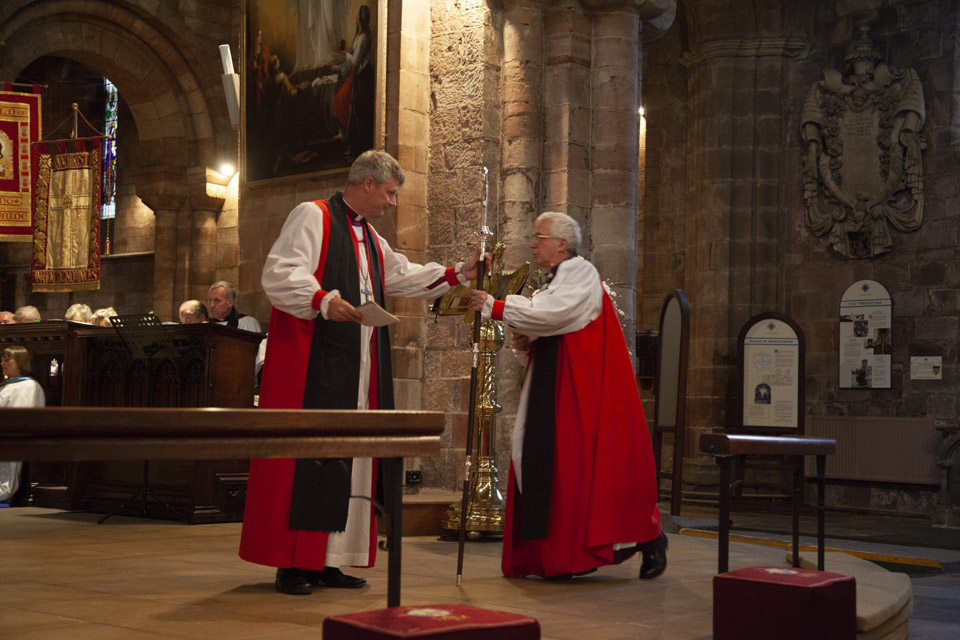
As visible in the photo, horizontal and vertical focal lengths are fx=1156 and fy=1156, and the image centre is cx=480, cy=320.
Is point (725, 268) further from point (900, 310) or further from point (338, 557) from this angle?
point (338, 557)

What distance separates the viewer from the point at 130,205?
68.8 ft

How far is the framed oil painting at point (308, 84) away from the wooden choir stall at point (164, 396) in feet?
5.27

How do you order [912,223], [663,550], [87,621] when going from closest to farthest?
[87,621], [663,550], [912,223]

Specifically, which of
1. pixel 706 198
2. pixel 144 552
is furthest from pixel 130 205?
pixel 144 552

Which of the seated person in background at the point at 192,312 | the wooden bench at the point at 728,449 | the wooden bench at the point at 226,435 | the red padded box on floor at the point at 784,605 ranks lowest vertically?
the red padded box on floor at the point at 784,605

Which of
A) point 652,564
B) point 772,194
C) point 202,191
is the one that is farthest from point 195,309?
point 202,191

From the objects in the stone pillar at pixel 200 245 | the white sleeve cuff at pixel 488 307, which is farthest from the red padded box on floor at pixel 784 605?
the stone pillar at pixel 200 245

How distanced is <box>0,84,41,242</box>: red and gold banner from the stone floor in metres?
8.00

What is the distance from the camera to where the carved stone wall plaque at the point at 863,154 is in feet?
39.8

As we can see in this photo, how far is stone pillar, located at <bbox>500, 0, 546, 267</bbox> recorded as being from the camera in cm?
814

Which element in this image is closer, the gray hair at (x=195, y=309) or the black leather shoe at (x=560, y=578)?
the black leather shoe at (x=560, y=578)

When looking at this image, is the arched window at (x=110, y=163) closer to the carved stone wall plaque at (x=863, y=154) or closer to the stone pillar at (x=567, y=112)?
the carved stone wall plaque at (x=863, y=154)

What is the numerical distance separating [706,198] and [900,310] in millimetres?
2398

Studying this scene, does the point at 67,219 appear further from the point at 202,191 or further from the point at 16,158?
the point at 16,158
